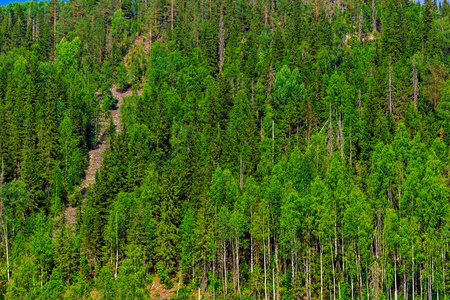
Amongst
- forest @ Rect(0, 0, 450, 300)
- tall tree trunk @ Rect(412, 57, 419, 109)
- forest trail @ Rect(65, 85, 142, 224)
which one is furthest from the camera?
tall tree trunk @ Rect(412, 57, 419, 109)

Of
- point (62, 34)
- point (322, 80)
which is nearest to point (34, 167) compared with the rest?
point (322, 80)

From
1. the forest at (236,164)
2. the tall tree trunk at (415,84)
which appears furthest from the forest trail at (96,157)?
the tall tree trunk at (415,84)

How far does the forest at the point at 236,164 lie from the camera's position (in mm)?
54219

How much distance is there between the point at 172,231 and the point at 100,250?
1133 centimetres

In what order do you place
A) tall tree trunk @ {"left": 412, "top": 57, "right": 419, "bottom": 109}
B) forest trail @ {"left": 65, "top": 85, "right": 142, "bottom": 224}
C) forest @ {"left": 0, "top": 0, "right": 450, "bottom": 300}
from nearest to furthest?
forest @ {"left": 0, "top": 0, "right": 450, "bottom": 300}
forest trail @ {"left": 65, "top": 85, "right": 142, "bottom": 224}
tall tree trunk @ {"left": 412, "top": 57, "right": 419, "bottom": 109}

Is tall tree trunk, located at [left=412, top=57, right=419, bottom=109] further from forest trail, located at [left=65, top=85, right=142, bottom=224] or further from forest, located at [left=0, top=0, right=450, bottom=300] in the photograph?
forest trail, located at [left=65, top=85, right=142, bottom=224]

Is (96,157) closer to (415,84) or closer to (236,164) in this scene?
(236,164)

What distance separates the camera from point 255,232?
5941 cm

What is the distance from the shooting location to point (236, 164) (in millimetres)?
74375

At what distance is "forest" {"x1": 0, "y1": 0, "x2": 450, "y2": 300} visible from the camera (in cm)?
5422

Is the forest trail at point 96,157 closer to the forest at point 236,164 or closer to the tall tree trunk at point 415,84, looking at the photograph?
the forest at point 236,164

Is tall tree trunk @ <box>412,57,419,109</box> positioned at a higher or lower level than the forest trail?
higher

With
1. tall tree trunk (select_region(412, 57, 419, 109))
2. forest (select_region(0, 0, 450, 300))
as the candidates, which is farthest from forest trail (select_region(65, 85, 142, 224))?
tall tree trunk (select_region(412, 57, 419, 109))

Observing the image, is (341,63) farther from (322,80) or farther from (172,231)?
(172,231)
